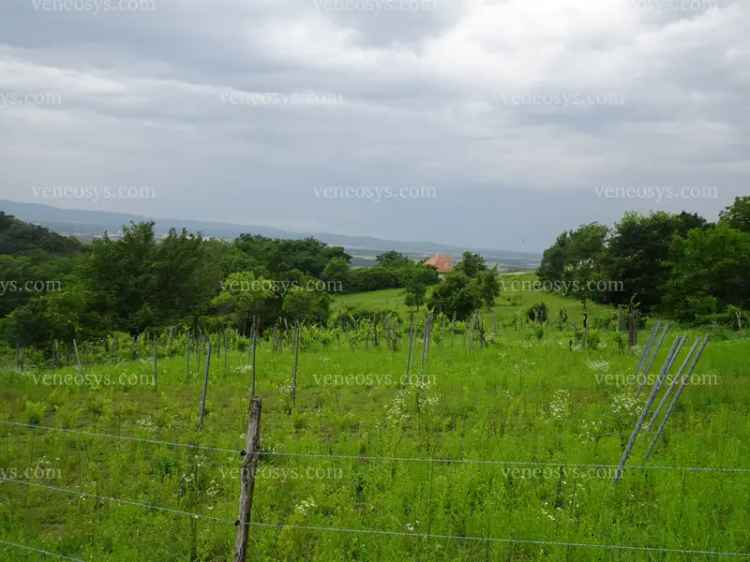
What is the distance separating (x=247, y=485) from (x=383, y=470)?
3.22 m

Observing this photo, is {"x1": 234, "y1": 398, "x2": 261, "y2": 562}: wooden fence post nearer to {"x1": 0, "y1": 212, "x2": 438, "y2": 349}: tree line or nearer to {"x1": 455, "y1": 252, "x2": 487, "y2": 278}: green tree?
{"x1": 0, "y1": 212, "x2": 438, "y2": 349}: tree line

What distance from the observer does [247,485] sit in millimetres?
5082

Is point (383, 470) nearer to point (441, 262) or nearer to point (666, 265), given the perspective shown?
point (666, 265)

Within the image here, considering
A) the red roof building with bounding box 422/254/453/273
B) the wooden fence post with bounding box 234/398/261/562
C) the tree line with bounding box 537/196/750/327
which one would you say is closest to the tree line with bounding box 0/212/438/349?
the tree line with bounding box 537/196/750/327

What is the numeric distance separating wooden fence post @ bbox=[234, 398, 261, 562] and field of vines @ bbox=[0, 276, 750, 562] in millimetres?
844

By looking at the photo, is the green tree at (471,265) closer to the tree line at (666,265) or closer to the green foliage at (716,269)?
the tree line at (666,265)

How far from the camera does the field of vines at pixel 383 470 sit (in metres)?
6.27

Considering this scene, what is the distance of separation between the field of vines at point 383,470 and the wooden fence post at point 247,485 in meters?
0.84

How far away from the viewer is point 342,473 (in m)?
8.13

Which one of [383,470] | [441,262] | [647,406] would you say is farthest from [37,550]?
[441,262]

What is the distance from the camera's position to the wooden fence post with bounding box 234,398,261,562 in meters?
5.01

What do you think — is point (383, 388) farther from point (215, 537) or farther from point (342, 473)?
point (215, 537)

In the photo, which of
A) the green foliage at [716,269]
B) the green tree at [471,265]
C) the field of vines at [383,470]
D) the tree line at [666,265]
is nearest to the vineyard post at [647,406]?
the field of vines at [383,470]

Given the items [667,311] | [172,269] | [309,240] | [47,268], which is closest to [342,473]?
[172,269]
